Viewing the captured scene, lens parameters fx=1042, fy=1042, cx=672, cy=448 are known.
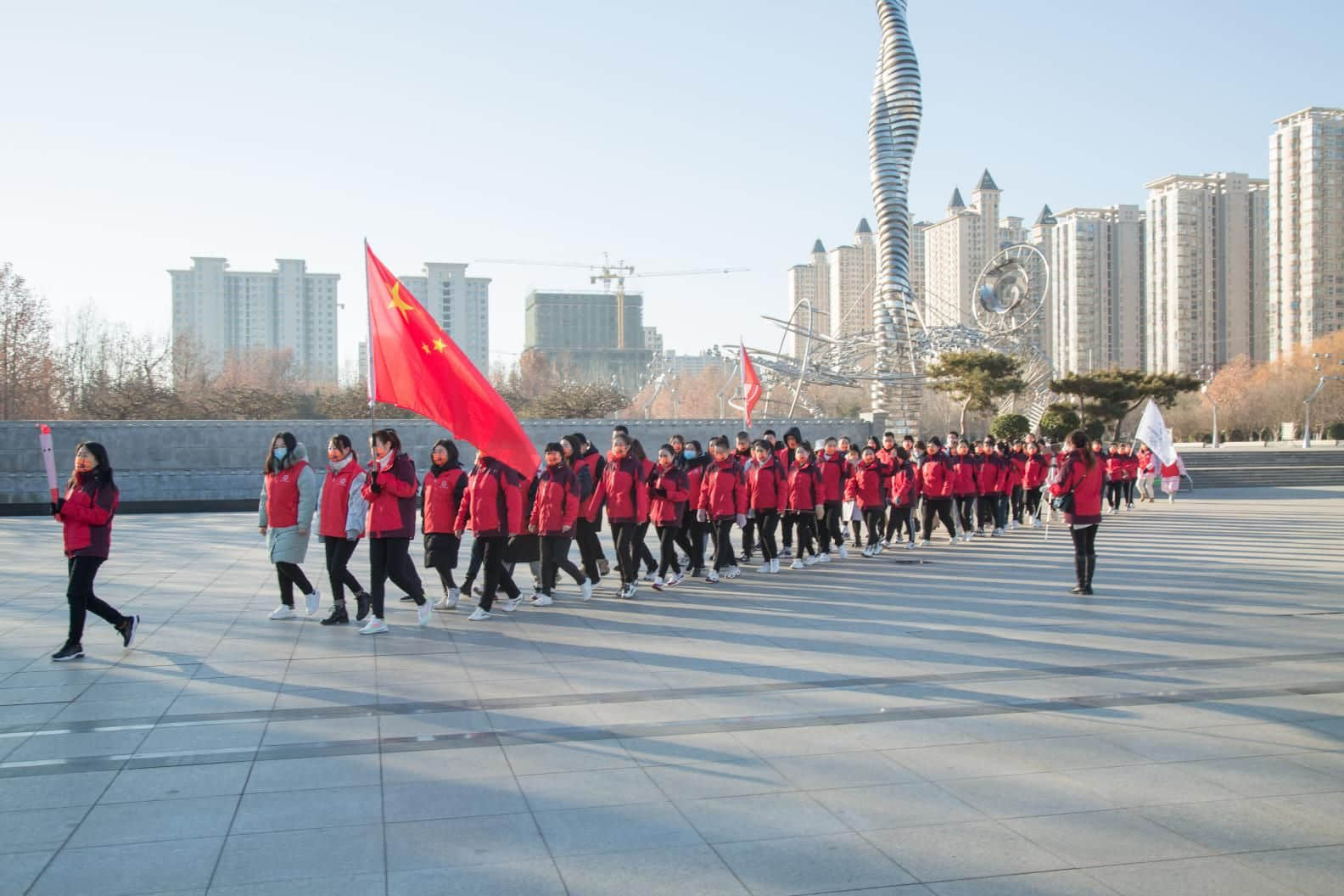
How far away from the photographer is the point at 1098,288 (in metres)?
87.3

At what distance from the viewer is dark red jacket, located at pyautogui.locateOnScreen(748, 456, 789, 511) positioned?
12.5m

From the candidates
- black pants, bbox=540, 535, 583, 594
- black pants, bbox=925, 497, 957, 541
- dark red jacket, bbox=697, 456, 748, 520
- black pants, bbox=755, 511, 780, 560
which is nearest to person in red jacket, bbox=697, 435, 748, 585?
dark red jacket, bbox=697, 456, 748, 520

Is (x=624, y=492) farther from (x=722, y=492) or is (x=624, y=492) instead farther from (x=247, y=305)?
(x=247, y=305)

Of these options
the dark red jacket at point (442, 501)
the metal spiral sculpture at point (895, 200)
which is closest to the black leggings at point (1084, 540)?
the dark red jacket at point (442, 501)

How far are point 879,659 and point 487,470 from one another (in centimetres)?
395

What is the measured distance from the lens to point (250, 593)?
10805mm

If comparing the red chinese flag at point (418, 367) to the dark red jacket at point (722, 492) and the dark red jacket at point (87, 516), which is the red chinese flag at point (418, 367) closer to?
the dark red jacket at point (87, 516)

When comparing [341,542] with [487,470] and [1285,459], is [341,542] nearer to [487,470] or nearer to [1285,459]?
[487,470]

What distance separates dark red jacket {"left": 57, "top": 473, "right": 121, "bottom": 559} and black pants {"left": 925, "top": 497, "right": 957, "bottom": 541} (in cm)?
1185

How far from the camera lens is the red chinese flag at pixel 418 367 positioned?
Result: 28.1 ft

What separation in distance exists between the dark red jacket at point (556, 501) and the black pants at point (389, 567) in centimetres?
149

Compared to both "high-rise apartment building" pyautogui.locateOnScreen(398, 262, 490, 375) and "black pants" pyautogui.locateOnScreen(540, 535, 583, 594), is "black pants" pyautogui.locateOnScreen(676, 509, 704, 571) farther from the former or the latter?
"high-rise apartment building" pyautogui.locateOnScreen(398, 262, 490, 375)

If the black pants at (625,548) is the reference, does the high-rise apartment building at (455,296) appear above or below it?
above

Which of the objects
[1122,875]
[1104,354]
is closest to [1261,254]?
[1104,354]
